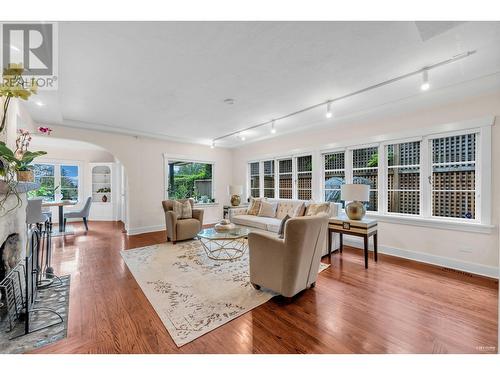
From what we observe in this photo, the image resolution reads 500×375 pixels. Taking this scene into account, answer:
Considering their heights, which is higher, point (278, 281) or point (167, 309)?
point (278, 281)

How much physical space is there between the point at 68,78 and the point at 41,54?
22.6 inches

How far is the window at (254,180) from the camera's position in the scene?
21.9ft

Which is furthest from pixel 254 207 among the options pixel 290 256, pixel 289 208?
pixel 290 256

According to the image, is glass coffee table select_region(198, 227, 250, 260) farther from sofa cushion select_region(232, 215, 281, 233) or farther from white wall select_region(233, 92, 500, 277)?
white wall select_region(233, 92, 500, 277)

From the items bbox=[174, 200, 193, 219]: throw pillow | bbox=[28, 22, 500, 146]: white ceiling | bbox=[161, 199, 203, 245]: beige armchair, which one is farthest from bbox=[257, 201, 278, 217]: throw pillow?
bbox=[28, 22, 500, 146]: white ceiling

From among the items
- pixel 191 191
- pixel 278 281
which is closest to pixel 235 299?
pixel 278 281

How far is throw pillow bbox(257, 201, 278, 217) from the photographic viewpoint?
16.5ft

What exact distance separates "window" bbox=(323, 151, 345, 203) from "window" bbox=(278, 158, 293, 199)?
39.9 inches

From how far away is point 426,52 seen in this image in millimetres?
2117

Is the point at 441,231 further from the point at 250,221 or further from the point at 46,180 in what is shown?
the point at 46,180

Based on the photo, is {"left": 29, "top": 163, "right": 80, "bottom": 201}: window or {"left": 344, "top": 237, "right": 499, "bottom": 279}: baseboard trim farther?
{"left": 29, "top": 163, "right": 80, "bottom": 201}: window

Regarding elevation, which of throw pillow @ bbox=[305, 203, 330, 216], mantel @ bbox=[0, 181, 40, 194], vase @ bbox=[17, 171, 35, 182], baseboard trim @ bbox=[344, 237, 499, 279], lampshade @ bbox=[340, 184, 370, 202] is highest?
vase @ bbox=[17, 171, 35, 182]
